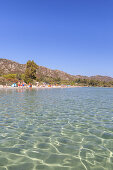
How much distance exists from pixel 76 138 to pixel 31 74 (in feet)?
192

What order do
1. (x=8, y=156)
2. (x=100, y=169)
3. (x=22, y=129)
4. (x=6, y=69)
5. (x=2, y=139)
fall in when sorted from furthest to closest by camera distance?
(x=6, y=69) → (x=22, y=129) → (x=2, y=139) → (x=8, y=156) → (x=100, y=169)

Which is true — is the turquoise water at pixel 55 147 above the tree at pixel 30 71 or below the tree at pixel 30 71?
below

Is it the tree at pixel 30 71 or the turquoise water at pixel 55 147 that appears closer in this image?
the turquoise water at pixel 55 147

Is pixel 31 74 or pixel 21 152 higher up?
pixel 31 74

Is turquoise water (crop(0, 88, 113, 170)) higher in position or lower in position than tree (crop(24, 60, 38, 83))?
lower

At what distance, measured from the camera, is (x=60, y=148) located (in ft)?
15.2

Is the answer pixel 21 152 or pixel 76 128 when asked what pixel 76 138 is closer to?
pixel 76 128

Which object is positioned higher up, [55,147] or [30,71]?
[30,71]

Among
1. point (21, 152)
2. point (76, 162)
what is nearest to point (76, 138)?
point (76, 162)

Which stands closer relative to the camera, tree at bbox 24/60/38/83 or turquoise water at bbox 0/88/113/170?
turquoise water at bbox 0/88/113/170

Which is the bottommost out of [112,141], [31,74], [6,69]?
[112,141]

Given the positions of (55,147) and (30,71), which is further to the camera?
(30,71)

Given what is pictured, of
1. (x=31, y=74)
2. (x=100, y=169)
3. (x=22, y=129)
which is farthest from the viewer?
(x=31, y=74)

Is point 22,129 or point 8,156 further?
point 22,129
